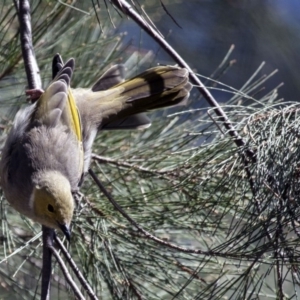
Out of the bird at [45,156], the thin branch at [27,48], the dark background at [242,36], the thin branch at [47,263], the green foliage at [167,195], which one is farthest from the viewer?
the dark background at [242,36]

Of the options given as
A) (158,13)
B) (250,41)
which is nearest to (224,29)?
(250,41)

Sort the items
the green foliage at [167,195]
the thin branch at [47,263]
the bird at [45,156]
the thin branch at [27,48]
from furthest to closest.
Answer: the bird at [45,156], the thin branch at [27,48], the thin branch at [47,263], the green foliage at [167,195]

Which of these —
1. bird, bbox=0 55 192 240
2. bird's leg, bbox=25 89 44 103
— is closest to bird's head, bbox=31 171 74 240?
bird, bbox=0 55 192 240

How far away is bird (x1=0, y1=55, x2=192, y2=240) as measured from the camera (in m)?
2.08

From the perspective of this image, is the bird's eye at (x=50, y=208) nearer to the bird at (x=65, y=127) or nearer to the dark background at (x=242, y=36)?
the bird at (x=65, y=127)

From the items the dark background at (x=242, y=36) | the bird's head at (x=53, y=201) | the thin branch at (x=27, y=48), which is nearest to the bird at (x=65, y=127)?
the bird's head at (x=53, y=201)

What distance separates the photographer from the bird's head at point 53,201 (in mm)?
1971

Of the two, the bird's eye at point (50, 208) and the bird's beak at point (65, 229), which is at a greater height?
the bird's eye at point (50, 208)

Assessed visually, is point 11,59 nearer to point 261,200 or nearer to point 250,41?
point 261,200

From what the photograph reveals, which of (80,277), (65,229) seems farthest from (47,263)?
(65,229)

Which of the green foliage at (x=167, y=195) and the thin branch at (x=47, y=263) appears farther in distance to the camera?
the thin branch at (x=47, y=263)

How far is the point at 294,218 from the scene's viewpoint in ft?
4.71

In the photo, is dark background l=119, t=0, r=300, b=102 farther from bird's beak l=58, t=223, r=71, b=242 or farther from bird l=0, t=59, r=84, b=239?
bird's beak l=58, t=223, r=71, b=242

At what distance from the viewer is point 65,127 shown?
2.26 meters
